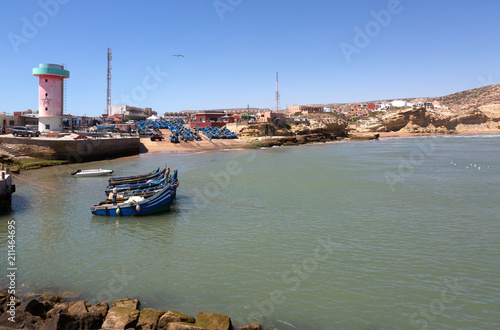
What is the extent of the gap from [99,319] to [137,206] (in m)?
11.5

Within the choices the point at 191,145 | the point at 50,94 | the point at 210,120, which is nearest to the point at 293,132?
the point at 210,120

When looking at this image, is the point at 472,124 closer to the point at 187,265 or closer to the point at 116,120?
the point at 116,120

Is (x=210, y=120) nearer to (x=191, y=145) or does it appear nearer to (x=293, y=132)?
(x=293, y=132)

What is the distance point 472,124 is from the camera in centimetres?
15050

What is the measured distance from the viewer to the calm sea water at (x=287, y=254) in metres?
11.3

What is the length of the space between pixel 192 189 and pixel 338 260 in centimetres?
1782

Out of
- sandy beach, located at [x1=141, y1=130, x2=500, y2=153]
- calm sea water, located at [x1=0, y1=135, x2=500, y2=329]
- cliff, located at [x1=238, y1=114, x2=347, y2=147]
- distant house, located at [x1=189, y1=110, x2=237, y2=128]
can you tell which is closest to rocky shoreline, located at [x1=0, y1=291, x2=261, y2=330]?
calm sea water, located at [x1=0, y1=135, x2=500, y2=329]

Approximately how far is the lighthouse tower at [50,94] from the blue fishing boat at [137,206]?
126 ft

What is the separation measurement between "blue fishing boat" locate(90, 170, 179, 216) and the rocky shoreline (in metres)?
10.9

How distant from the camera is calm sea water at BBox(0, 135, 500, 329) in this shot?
11.3 meters

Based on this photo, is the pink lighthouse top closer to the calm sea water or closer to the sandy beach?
the sandy beach

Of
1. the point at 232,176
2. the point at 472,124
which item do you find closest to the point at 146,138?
the point at 232,176

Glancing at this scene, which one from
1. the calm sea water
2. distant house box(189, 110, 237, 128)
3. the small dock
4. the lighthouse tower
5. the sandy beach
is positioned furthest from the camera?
distant house box(189, 110, 237, 128)

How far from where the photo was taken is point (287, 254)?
15477 millimetres
